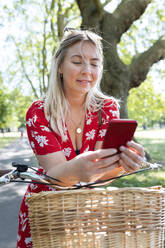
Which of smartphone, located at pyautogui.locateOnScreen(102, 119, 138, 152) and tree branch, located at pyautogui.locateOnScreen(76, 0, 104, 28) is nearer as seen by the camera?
smartphone, located at pyautogui.locateOnScreen(102, 119, 138, 152)

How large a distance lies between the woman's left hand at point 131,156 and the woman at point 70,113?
17 centimetres

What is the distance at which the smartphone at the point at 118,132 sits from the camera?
116cm

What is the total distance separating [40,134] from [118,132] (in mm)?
621

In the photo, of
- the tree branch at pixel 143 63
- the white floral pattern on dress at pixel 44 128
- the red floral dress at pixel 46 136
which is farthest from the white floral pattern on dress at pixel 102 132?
the tree branch at pixel 143 63

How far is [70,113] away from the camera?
6.46 ft

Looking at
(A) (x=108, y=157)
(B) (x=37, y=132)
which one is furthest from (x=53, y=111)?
(A) (x=108, y=157)

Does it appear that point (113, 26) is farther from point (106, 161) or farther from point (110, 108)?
point (106, 161)

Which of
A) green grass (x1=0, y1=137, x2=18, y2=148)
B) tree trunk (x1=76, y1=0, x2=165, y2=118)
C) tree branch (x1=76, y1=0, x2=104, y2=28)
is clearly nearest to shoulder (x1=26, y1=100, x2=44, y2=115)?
tree trunk (x1=76, y1=0, x2=165, y2=118)

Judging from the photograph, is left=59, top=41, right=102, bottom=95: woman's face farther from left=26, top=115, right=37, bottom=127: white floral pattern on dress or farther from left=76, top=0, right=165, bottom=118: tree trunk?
left=76, top=0, right=165, bottom=118: tree trunk

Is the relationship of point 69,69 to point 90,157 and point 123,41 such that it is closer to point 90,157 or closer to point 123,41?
point 90,157

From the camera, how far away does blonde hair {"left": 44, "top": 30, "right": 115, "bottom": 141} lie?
1.79 metres

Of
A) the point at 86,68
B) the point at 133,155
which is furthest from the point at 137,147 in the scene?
the point at 86,68

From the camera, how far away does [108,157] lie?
4.08 feet

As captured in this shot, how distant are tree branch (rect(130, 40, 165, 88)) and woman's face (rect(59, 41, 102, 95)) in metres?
8.39
